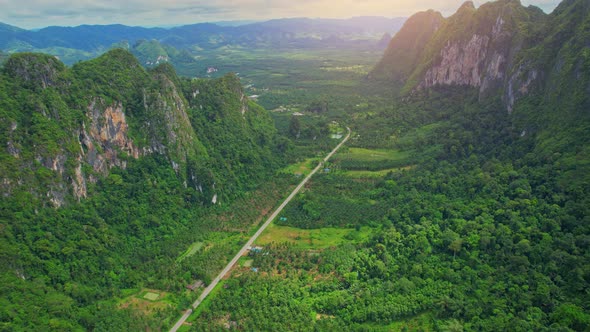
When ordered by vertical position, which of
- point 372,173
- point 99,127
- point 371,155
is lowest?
point 372,173

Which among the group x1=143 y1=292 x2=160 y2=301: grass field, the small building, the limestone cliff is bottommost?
x1=143 y1=292 x2=160 y2=301: grass field

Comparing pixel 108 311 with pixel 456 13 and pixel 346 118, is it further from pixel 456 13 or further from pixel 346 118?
pixel 456 13

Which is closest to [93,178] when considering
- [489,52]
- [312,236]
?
[312,236]

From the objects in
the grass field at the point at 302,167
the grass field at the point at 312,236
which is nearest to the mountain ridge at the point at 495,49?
the grass field at the point at 302,167

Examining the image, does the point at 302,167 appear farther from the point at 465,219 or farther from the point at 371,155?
the point at 465,219

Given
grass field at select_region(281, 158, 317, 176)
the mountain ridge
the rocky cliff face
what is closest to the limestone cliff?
the mountain ridge

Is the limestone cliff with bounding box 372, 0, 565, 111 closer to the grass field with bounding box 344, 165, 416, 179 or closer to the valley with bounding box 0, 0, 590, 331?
the valley with bounding box 0, 0, 590, 331

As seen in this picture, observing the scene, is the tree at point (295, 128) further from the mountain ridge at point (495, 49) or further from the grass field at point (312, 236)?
the mountain ridge at point (495, 49)

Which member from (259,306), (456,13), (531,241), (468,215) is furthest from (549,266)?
(456,13)
